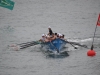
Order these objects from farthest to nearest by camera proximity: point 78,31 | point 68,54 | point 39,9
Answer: point 39,9, point 78,31, point 68,54

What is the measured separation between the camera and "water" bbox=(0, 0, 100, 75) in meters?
41.6

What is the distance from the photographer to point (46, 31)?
59156 millimetres

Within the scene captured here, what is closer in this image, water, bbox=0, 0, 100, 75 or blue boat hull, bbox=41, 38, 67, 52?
water, bbox=0, 0, 100, 75

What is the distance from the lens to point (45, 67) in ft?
139

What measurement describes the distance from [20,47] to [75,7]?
33.2 m

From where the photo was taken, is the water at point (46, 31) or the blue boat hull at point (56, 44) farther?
the blue boat hull at point (56, 44)

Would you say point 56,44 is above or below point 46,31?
above

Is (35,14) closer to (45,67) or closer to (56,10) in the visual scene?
(56,10)

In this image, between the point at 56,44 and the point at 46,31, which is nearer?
the point at 56,44

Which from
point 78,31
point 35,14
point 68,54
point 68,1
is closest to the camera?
point 68,54

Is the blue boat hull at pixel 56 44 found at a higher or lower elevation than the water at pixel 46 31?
higher

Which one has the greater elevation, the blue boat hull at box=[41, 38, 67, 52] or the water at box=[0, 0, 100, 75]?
the blue boat hull at box=[41, 38, 67, 52]

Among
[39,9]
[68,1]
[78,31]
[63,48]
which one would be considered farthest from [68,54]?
[68,1]

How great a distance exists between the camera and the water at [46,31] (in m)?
41.6
